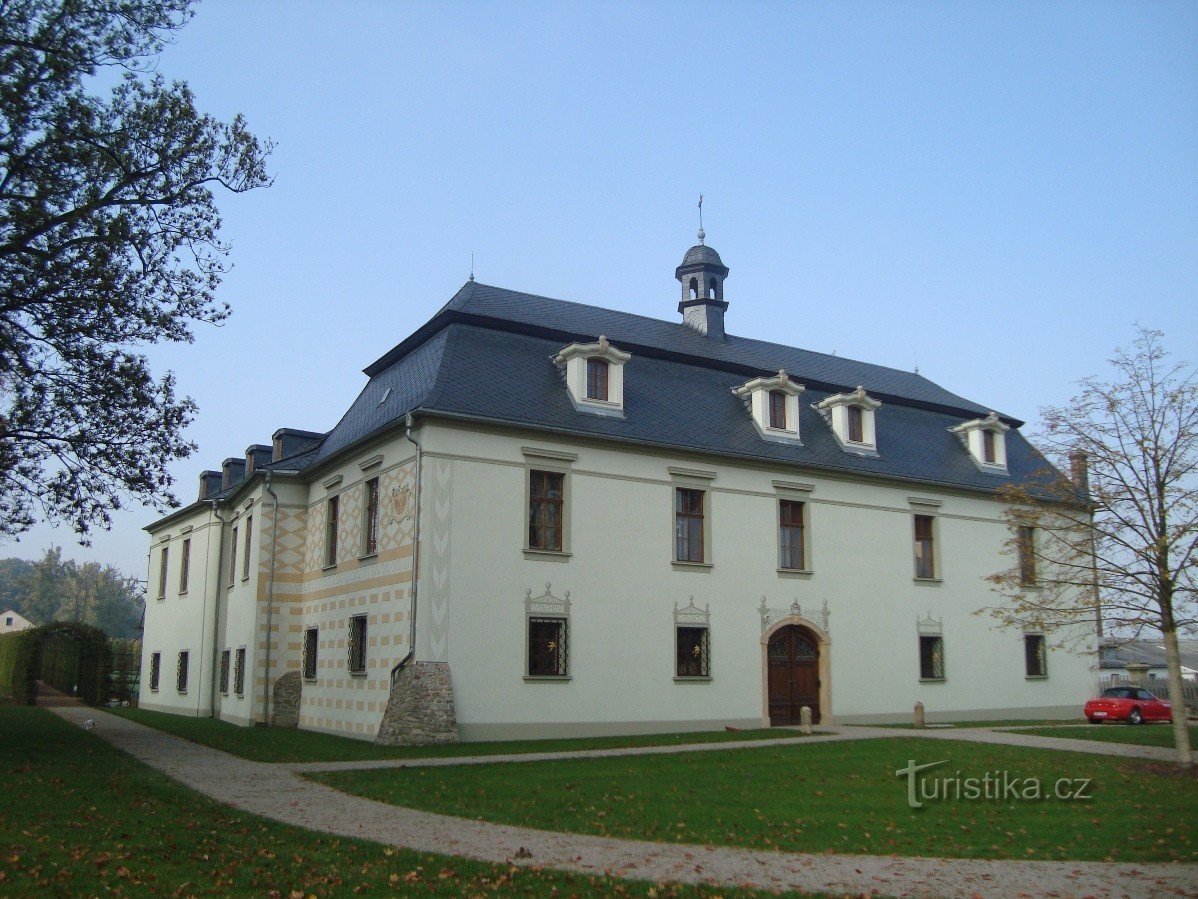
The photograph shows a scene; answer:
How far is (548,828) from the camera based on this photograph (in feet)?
38.4

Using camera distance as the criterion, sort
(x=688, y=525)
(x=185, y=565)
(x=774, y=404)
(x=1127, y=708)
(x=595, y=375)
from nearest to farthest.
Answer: (x=595, y=375) → (x=688, y=525) → (x=774, y=404) → (x=1127, y=708) → (x=185, y=565)

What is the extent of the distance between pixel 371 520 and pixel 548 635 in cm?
535

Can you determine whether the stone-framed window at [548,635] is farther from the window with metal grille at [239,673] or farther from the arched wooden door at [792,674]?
the window with metal grille at [239,673]

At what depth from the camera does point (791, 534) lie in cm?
2748

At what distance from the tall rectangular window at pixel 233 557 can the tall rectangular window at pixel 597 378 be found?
13747 mm

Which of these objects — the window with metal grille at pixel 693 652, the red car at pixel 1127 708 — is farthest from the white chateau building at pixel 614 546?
the red car at pixel 1127 708

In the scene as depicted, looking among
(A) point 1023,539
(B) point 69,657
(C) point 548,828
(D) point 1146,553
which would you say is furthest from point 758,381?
(B) point 69,657

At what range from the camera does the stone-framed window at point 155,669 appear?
39.2m

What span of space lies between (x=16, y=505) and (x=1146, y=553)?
2058 centimetres

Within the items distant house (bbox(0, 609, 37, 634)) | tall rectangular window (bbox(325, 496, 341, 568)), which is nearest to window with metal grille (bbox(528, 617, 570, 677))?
tall rectangular window (bbox(325, 496, 341, 568))

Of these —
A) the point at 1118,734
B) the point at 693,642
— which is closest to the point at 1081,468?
the point at 1118,734

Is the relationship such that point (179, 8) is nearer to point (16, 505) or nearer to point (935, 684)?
point (16, 505)

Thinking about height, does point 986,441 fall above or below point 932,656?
above

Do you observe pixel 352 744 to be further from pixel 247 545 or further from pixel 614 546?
pixel 247 545
